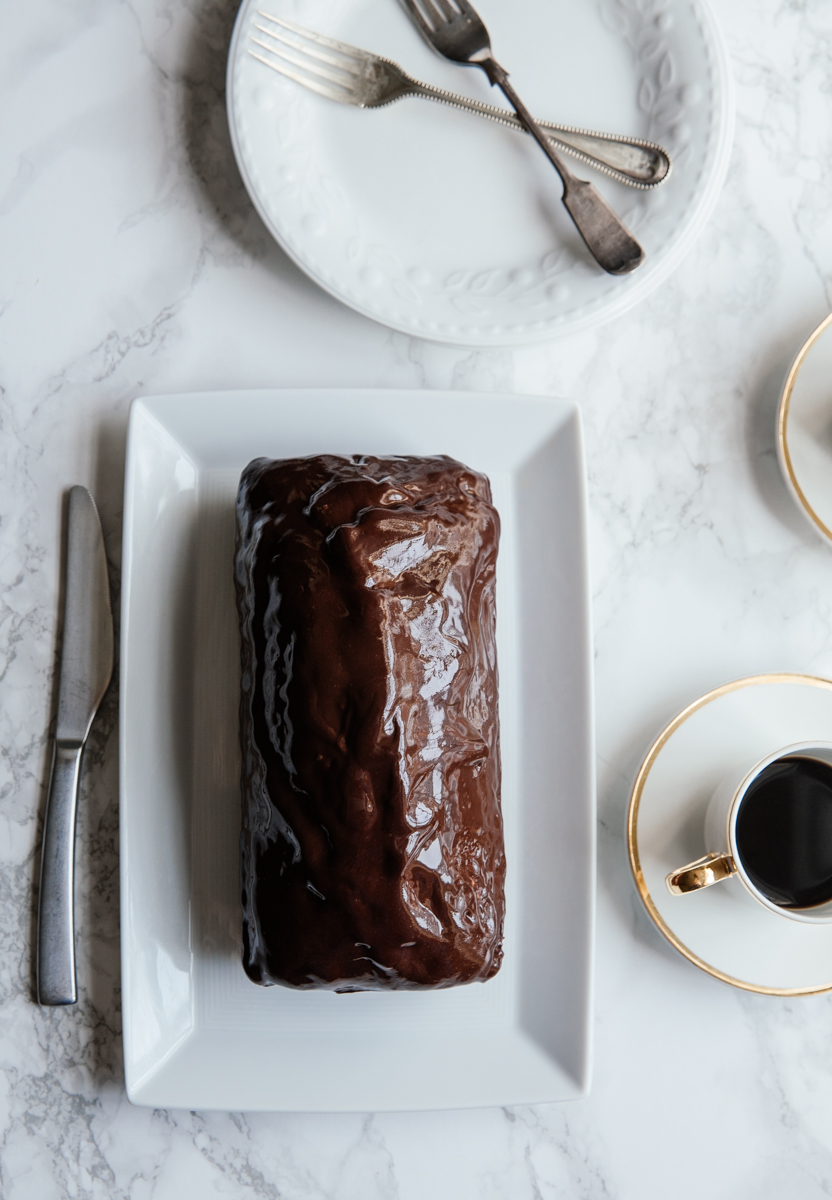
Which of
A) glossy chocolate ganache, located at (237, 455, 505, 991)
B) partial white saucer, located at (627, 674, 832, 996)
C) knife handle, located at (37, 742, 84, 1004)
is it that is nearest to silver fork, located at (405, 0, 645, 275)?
glossy chocolate ganache, located at (237, 455, 505, 991)

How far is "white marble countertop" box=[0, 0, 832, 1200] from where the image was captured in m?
1.25

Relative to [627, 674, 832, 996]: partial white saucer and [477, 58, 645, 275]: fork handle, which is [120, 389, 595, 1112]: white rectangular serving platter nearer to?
[627, 674, 832, 996]: partial white saucer

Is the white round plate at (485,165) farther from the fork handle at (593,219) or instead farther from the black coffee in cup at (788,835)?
the black coffee in cup at (788,835)

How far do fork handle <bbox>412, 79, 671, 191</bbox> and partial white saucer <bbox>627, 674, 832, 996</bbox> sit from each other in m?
0.75

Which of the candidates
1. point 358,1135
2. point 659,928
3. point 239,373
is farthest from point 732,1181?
point 239,373

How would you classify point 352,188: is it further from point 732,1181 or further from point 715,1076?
point 732,1181

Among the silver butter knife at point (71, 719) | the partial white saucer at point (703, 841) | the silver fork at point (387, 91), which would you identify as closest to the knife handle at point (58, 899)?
the silver butter knife at point (71, 719)

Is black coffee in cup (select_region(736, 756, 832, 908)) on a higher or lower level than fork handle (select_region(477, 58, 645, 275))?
lower

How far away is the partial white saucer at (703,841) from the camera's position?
1231 mm

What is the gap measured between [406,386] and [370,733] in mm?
578

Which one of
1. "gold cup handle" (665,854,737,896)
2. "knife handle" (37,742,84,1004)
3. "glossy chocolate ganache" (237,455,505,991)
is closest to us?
"glossy chocolate ganache" (237,455,505,991)

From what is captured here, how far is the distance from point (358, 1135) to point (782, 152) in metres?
Result: 1.65

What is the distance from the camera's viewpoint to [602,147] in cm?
126

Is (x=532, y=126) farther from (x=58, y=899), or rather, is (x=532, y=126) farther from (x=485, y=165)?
(x=58, y=899)
